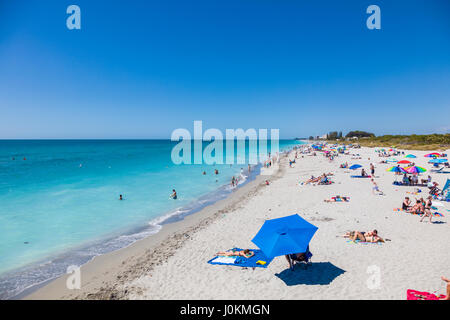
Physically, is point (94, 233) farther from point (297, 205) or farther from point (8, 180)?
point (8, 180)

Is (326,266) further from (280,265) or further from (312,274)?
(280,265)

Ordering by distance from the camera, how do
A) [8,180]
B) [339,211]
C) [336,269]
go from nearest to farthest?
[336,269], [339,211], [8,180]

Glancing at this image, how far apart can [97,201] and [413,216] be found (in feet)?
73.5

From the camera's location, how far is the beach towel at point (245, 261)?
7.60 meters

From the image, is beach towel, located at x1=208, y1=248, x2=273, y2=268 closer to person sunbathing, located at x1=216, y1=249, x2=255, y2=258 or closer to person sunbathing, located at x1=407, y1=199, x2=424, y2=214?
person sunbathing, located at x1=216, y1=249, x2=255, y2=258

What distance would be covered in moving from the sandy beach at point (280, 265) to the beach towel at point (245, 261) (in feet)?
0.78

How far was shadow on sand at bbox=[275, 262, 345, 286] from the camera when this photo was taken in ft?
21.6

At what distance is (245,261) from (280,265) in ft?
3.85

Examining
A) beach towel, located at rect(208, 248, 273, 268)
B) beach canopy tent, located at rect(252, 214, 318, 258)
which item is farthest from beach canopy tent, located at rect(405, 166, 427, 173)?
beach towel, located at rect(208, 248, 273, 268)

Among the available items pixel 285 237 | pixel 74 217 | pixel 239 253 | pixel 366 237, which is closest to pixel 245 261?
pixel 239 253

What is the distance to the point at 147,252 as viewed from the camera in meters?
10.1

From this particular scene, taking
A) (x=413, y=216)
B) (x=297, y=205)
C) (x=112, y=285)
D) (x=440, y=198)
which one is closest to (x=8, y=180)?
(x=112, y=285)
